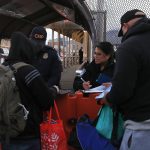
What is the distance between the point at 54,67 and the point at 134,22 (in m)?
1.88

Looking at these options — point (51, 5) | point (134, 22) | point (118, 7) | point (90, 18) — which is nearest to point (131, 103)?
point (134, 22)

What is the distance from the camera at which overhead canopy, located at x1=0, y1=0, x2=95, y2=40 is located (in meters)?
7.28

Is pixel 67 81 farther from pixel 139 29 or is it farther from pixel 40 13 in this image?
pixel 139 29

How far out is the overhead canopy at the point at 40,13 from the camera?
23.9 feet

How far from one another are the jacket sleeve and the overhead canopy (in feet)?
12.5

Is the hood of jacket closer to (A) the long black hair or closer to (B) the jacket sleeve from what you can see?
(B) the jacket sleeve

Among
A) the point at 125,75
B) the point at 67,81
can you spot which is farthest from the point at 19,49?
the point at 67,81

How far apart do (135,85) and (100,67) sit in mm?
1883

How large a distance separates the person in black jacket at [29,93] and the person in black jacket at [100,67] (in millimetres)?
1324

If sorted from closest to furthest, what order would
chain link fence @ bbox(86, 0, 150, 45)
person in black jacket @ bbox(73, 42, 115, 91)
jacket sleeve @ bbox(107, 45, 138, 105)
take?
1. jacket sleeve @ bbox(107, 45, 138, 105)
2. person in black jacket @ bbox(73, 42, 115, 91)
3. chain link fence @ bbox(86, 0, 150, 45)

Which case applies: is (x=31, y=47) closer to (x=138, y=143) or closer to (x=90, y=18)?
(x=138, y=143)

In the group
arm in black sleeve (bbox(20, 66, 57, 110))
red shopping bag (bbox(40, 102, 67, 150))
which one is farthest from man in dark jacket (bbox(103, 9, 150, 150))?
red shopping bag (bbox(40, 102, 67, 150))

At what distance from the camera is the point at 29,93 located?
11.2 feet

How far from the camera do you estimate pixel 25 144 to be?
3.53 metres
